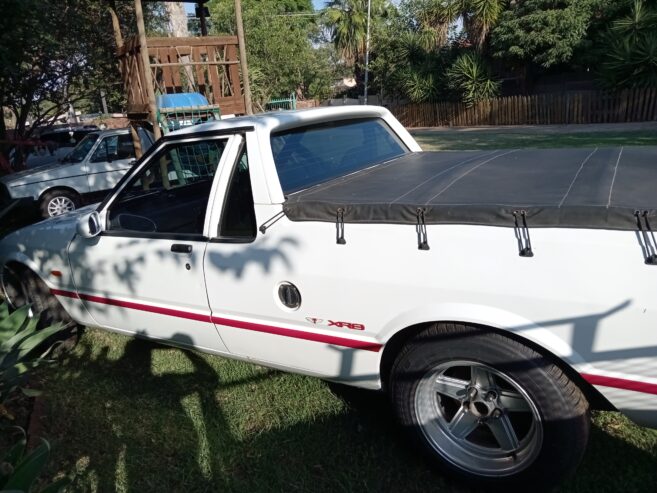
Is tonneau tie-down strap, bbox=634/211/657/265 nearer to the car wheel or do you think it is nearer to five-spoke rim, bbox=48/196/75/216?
the car wheel

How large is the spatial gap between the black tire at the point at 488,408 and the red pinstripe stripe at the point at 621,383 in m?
0.12

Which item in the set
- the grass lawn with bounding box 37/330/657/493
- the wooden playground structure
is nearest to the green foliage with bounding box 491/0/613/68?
the wooden playground structure

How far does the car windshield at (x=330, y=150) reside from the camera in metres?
2.98

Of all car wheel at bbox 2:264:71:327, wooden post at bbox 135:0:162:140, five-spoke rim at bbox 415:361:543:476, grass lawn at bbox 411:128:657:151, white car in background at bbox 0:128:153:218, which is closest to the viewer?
five-spoke rim at bbox 415:361:543:476

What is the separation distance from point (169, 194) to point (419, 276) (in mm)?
2233

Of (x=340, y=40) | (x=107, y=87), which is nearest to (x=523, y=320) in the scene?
(x=107, y=87)

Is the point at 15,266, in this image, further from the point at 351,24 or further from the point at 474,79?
the point at 351,24

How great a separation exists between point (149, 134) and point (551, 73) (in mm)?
19172

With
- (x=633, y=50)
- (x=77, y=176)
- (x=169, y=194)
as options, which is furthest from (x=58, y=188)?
(x=633, y=50)

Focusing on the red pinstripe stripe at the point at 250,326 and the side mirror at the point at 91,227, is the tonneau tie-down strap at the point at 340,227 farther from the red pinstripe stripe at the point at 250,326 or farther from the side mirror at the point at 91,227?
the side mirror at the point at 91,227

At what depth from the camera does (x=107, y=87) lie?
14047 mm

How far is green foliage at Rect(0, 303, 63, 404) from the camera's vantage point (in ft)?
9.88

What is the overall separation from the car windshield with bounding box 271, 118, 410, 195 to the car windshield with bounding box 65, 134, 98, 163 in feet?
25.0

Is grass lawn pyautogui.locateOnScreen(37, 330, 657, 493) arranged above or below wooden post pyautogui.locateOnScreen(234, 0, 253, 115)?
below
